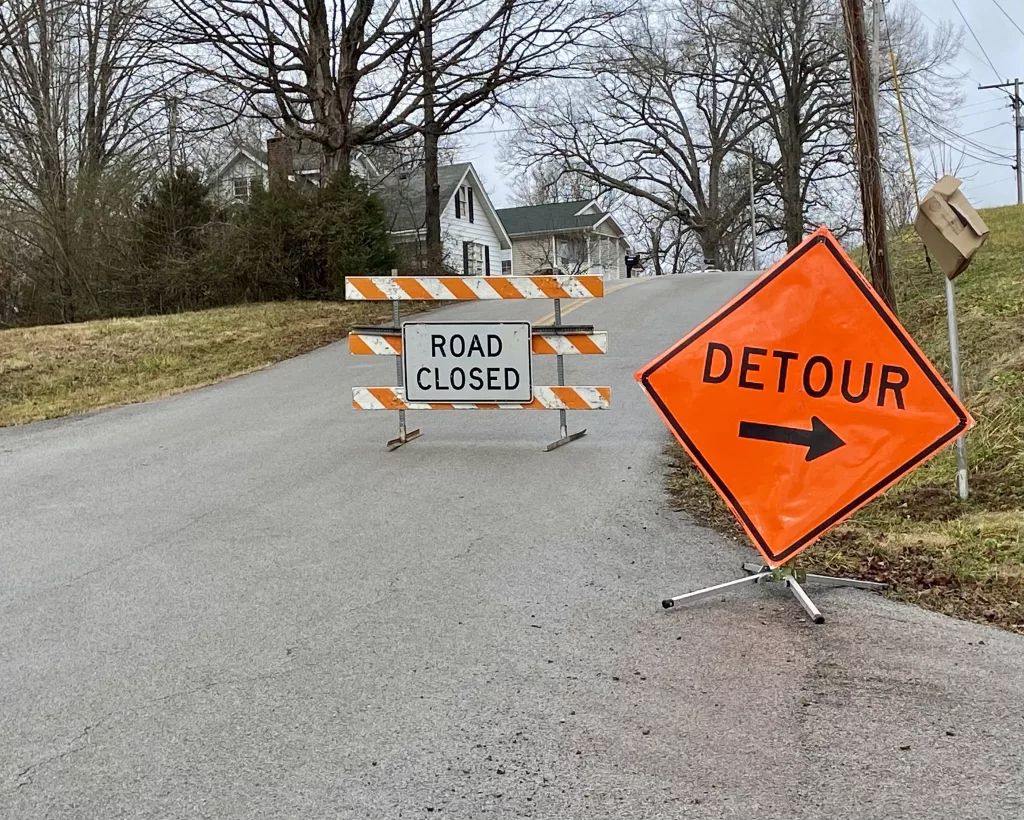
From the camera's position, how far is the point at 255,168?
38.5m

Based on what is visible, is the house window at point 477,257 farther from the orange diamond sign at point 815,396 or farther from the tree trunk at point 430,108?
the orange diamond sign at point 815,396

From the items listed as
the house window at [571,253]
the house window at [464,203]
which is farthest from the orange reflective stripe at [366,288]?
the house window at [571,253]

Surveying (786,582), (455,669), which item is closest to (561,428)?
(786,582)

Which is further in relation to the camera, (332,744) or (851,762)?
(332,744)

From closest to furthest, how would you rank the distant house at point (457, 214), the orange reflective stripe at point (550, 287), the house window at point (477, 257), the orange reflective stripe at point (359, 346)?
the orange reflective stripe at point (550, 287) → the orange reflective stripe at point (359, 346) → the distant house at point (457, 214) → the house window at point (477, 257)

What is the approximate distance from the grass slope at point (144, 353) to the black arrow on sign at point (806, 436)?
9.81 metres

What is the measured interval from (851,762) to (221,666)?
266 centimetres

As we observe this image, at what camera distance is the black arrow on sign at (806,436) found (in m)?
4.98

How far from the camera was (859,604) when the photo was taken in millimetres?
4852

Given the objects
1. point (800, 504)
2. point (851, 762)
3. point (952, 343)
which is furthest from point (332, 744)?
point (952, 343)

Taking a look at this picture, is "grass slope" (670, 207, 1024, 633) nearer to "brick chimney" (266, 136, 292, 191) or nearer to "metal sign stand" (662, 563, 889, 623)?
"metal sign stand" (662, 563, 889, 623)

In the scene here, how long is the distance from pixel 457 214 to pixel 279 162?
46.3 feet

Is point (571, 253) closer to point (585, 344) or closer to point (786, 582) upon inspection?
point (585, 344)

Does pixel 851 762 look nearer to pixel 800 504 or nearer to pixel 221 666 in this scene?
pixel 800 504
